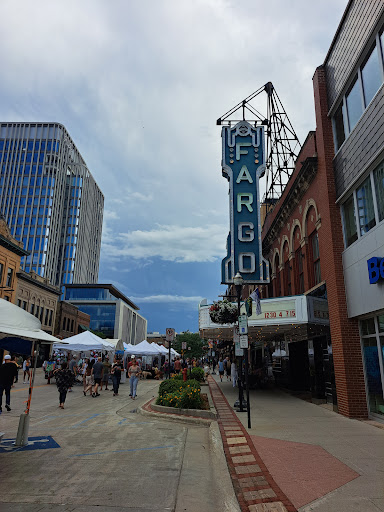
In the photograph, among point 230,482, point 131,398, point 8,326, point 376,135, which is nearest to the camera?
point 230,482

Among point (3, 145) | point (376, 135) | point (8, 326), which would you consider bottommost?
point (8, 326)

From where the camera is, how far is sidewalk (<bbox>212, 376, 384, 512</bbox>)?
491cm

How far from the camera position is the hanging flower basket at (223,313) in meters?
15.3

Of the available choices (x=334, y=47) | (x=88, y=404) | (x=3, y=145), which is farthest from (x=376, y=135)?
(x=3, y=145)

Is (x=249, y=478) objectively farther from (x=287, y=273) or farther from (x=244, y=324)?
(x=287, y=273)

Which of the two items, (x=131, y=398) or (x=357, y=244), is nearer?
(x=357, y=244)

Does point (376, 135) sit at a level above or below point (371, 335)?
above

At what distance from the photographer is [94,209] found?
131250 mm

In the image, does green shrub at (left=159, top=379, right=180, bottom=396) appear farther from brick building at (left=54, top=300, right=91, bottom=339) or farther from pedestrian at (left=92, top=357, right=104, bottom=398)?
brick building at (left=54, top=300, right=91, bottom=339)

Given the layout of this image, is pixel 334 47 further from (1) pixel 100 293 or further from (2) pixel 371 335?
(1) pixel 100 293

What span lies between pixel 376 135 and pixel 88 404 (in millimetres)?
14180

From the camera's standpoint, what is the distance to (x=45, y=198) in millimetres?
106938

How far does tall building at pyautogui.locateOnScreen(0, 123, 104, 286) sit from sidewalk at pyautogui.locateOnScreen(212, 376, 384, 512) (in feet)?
331

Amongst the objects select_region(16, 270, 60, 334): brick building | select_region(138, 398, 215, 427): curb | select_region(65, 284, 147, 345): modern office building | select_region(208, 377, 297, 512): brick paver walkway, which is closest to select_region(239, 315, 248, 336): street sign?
select_region(138, 398, 215, 427): curb
